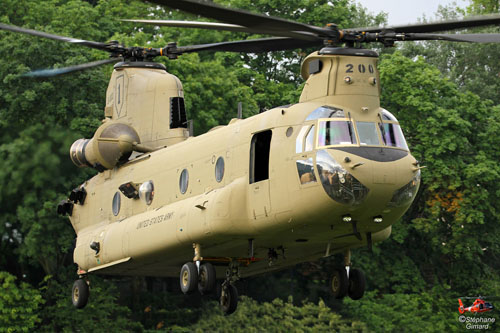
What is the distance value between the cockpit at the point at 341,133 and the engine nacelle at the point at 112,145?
919cm

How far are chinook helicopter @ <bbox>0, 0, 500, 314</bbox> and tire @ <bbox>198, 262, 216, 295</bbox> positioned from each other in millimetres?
29

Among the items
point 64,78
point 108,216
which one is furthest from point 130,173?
point 64,78

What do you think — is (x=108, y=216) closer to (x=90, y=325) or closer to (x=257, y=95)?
(x=90, y=325)

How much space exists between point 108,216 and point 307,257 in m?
7.08

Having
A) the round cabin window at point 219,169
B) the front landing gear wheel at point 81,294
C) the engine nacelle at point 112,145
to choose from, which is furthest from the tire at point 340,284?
the front landing gear wheel at point 81,294

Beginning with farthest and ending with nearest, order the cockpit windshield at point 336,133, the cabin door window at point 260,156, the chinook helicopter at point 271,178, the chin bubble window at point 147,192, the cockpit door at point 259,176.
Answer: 1. the chin bubble window at point 147,192
2. the cabin door window at point 260,156
3. the cockpit door at point 259,176
4. the cockpit windshield at point 336,133
5. the chinook helicopter at point 271,178

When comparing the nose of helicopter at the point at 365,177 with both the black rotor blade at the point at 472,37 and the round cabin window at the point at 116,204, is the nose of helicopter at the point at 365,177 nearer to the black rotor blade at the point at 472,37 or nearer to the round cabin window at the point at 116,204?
the black rotor blade at the point at 472,37

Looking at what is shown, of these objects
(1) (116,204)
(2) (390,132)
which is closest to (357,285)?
(2) (390,132)

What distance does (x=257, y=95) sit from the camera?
176 ft

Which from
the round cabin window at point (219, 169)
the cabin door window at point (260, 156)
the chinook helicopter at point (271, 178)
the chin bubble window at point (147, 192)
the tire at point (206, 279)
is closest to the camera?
the chinook helicopter at point (271, 178)

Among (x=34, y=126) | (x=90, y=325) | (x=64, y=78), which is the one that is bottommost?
(x=90, y=325)

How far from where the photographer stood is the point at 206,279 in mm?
27766

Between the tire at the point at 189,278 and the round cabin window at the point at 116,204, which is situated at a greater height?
the round cabin window at the point at 116,204

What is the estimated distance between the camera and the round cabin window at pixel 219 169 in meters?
27.5
